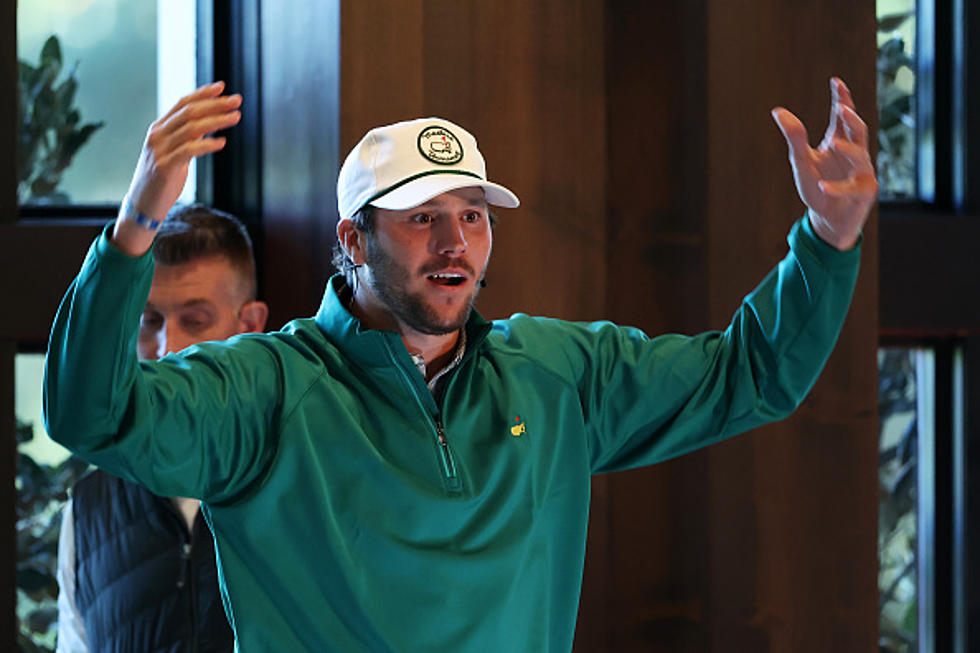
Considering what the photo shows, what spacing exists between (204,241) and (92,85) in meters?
0.63

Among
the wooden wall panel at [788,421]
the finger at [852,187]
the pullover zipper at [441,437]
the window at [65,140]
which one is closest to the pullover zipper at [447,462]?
the pullover zipper at [441,437]

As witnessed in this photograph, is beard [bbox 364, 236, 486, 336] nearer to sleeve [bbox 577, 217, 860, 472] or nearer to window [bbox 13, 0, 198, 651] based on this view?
sleeve [bbox 577, 217, 860, 472]

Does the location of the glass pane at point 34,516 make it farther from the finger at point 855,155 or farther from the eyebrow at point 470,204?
the finger at point 855,155

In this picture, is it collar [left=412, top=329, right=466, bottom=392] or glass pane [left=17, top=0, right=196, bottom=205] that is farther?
glass pane [left=17, top=0, right=196, bottom=205]

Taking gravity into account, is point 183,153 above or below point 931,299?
above

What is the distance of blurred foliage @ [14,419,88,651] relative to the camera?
233 cm

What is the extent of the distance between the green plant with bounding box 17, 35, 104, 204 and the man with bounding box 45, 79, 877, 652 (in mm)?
1026

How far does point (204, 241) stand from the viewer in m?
2.02

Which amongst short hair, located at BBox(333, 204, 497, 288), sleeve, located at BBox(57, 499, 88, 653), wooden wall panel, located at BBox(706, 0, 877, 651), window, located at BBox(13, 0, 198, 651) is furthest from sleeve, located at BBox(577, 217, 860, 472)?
window, located at BBox(13, 0, 198, 651)

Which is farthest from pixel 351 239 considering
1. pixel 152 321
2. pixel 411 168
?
pixel 152 321

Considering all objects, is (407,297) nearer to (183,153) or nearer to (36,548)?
(183,153)

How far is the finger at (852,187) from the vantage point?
1.48 meters

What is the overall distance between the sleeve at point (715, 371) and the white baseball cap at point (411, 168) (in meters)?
0.29

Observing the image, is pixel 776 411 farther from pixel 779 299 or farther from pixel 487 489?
pixel 487 489
